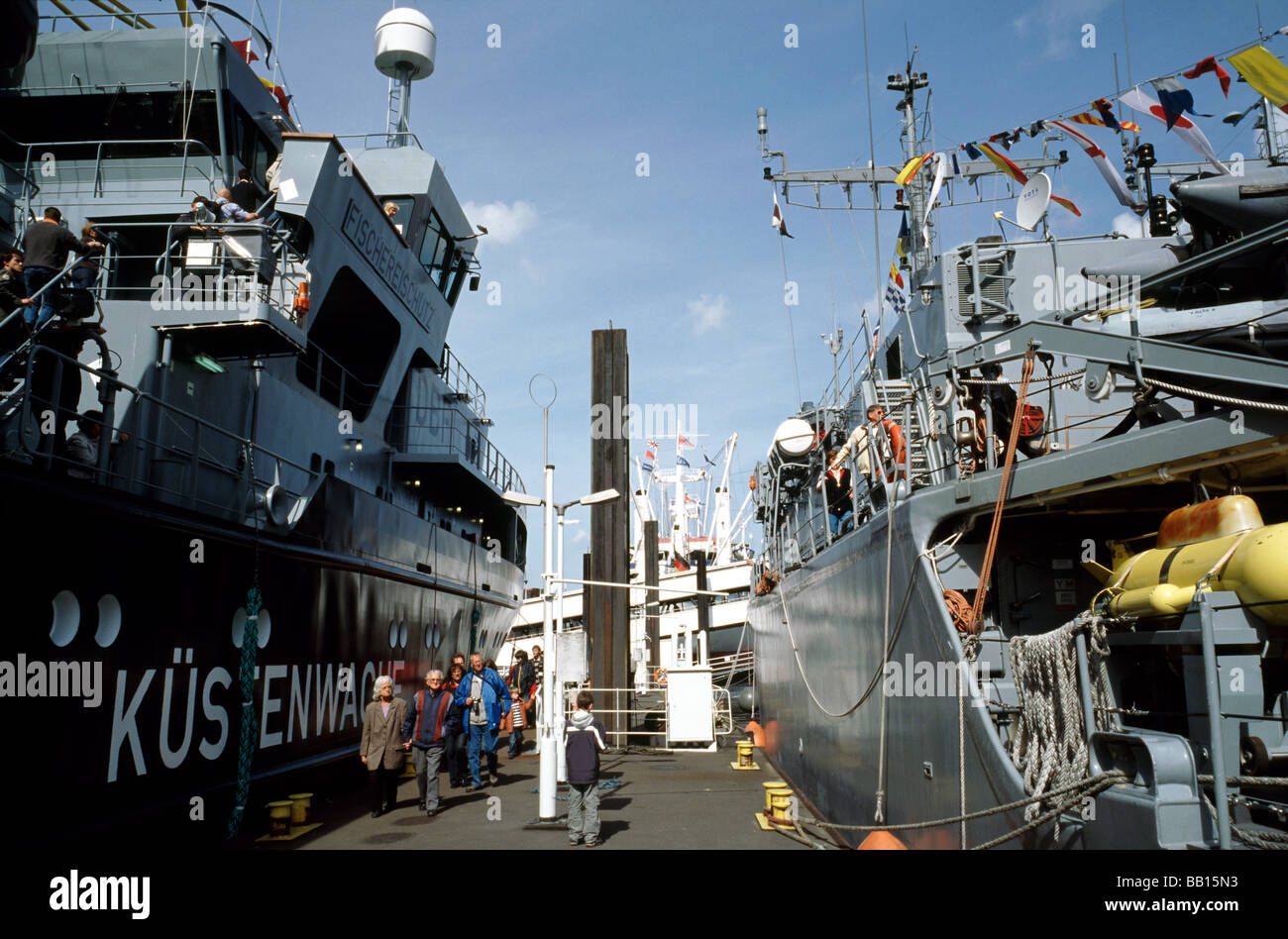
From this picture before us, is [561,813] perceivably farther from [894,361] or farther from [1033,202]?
[1033,202]

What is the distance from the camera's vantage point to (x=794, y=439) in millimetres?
12797

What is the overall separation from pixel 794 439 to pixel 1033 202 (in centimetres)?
473

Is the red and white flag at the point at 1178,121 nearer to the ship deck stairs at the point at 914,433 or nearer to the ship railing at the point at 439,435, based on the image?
the ship deck stairs at the point at 914,433

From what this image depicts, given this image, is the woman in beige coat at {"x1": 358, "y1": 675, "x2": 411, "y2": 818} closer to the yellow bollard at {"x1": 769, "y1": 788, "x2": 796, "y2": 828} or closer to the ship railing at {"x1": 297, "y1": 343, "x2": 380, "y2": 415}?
the yellow bollard at {"x1": 769, "y1": 788, "x2": 796, "y2": 828}

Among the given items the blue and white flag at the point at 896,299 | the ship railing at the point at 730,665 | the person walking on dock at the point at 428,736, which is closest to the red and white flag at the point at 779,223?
the blue and white flag at the point at 896,299

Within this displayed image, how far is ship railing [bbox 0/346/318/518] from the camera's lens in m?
6.07

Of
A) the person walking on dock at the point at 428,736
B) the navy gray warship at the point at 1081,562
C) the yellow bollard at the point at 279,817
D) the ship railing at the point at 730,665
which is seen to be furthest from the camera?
the ship railing at the point at 730,665

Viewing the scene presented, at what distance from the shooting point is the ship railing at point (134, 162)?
10.1 m

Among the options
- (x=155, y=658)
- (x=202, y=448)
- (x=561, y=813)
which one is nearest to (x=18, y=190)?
(x=202, y=448)

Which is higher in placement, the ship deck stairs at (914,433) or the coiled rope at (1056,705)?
the ship deck stairs at (914,433)

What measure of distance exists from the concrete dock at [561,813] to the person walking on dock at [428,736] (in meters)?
0.24

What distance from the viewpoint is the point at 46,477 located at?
5918 millimetres

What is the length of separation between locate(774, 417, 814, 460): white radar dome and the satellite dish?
444cm
